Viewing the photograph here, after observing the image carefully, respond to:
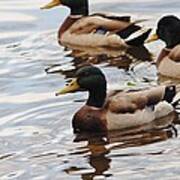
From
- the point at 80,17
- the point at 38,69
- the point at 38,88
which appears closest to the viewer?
the point at 38,88

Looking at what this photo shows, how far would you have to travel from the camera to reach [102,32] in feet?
49.5

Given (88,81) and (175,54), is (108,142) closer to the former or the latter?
(88,81)

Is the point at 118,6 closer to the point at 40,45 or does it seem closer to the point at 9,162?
the point at 40,45

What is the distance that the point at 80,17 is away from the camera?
617 inches

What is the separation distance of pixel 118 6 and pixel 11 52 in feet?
9.12

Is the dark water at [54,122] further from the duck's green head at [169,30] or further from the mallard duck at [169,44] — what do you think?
the duck's green head at [169,30]

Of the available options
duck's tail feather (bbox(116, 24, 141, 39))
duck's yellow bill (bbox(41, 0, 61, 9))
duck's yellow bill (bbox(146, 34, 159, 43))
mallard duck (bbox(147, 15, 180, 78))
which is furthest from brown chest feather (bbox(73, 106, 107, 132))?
duck's yellow bill (bbox(41, 0, 61, 9))

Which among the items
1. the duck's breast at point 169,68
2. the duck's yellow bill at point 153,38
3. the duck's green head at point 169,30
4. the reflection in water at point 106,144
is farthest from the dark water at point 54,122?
the duck's green head at point 169,30

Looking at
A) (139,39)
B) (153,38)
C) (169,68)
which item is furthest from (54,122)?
(139,39)

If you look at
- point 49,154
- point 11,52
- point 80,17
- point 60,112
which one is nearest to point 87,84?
point 60,112

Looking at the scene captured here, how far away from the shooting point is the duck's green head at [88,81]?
440 inches

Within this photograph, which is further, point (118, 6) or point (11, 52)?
point (118, 6)

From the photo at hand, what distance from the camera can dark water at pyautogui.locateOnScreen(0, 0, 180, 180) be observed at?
31.9 ft

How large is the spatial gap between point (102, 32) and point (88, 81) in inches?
157
